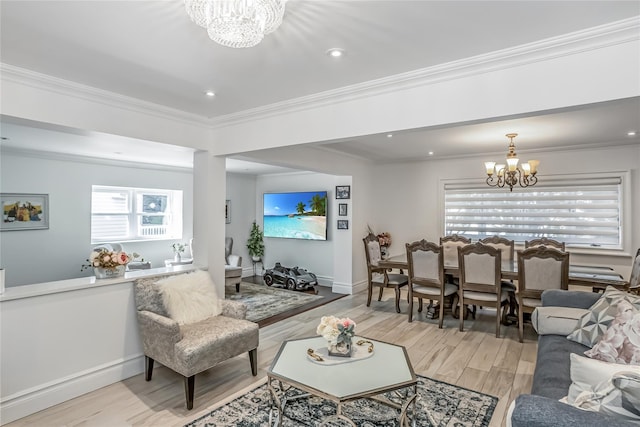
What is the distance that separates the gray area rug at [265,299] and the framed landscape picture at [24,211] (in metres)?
3.13

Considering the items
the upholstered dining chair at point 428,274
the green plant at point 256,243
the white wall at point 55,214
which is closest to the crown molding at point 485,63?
the upholstered dining chair at point 428,274

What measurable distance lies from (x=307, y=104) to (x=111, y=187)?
16.2 feet

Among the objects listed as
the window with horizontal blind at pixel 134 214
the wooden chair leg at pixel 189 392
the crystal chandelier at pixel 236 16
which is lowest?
the wooden chair leg at pixel 189 392

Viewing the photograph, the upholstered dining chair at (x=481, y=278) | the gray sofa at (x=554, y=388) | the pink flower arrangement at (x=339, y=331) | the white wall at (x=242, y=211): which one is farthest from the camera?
the white wall at (x=242, y=211)

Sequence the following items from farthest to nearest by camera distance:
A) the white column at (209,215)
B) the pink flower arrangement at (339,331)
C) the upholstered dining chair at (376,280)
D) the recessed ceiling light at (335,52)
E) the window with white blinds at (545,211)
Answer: the upholstered dining chair at (376,280), the window with white blinds at (545,211), the white column at (209,215), the pink flower arrangement at (339,331), the recessed ceiling light at (335,52)

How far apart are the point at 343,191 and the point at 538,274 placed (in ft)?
10.9

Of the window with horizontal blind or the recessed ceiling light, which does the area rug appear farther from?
the window with horizontal blind

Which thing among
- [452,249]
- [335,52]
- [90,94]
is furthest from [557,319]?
[90,94]

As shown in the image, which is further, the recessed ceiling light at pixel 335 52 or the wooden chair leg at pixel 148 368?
the wooden chair leg at pixel 148 368

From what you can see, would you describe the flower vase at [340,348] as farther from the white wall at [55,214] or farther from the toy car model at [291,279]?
the white wall at [55,214]

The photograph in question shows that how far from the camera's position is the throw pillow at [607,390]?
113 centimetres

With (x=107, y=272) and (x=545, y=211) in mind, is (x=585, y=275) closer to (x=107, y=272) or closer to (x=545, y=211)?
(x=545, y=211)

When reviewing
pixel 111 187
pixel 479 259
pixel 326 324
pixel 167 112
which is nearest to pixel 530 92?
pixel 326 324

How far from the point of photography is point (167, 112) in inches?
133
